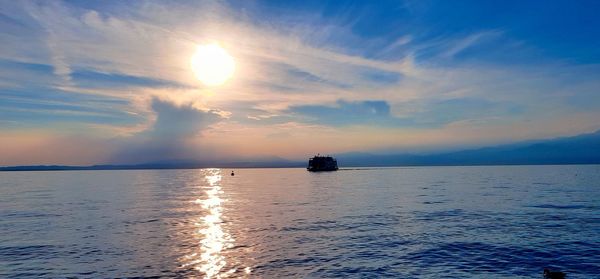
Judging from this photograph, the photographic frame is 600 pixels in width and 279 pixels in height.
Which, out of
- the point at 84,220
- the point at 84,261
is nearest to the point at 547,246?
the point at 84,261

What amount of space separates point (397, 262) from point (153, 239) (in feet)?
66.4

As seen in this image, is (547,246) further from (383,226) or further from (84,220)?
(84,220)

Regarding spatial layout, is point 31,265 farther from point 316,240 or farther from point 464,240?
point 464,240

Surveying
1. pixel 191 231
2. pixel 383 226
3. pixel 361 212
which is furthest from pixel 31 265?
pixel 361 212

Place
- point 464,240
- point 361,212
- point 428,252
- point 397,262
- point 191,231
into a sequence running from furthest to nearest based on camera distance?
point 361,212 < point 191,231 < point 464,240 < point 428,252 < point 397,262

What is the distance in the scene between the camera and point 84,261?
25641 mm

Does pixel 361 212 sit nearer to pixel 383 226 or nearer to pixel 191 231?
pixel 383 226

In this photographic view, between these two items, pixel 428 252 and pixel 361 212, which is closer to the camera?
pixel 428 252

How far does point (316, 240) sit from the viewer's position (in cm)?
3181

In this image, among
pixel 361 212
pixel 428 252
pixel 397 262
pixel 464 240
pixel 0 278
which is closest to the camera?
pixel 0 278

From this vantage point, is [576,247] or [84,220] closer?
[576,247]

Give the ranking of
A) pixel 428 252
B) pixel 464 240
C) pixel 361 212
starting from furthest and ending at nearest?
pixel 361 212, pixel 464 240, pixel 428 252

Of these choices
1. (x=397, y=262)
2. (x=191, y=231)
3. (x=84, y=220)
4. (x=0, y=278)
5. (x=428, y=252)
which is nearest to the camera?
(x=0, y=278)

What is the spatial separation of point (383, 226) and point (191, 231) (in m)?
18.7
